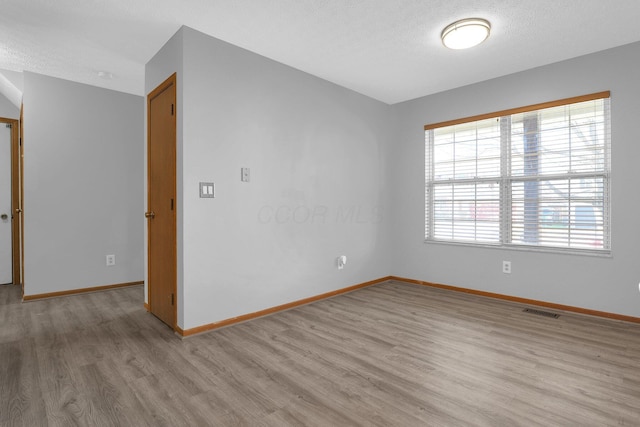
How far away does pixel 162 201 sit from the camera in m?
3.08

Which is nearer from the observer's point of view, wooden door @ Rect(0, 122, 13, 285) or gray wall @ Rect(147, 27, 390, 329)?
gray wall @ Rect(147, 27, 390, 329)

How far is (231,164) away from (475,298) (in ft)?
10.3

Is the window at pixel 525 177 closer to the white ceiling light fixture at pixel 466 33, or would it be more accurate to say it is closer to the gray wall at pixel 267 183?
the gray wall at pixel 267 183

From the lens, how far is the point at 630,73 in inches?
121

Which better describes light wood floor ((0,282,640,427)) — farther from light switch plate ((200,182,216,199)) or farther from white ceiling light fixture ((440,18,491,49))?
white ceiling light fixture ((440,18,491,49))

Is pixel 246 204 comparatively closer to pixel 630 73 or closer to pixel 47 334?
pixel 47 334

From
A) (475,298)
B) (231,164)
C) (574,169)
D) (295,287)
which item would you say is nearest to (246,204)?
(231,164)

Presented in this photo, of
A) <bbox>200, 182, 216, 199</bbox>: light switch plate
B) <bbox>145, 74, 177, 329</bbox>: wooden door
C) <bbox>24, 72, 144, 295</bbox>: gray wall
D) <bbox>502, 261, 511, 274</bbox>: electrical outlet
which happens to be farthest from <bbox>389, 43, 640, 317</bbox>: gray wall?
<bbox>24, 72, 144, 295</bbox>: gray wall

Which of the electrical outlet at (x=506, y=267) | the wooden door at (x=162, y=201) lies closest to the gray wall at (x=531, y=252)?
the electrical outlet at (x=506, y=267)

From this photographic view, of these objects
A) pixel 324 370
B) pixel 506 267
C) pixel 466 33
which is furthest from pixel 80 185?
pixel 506 267

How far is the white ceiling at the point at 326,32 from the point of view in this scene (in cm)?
247

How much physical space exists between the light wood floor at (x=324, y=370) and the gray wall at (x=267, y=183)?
0.47 m

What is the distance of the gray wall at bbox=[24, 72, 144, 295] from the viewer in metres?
3.75

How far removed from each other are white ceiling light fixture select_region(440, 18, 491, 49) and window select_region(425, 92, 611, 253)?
1296 millimetres
